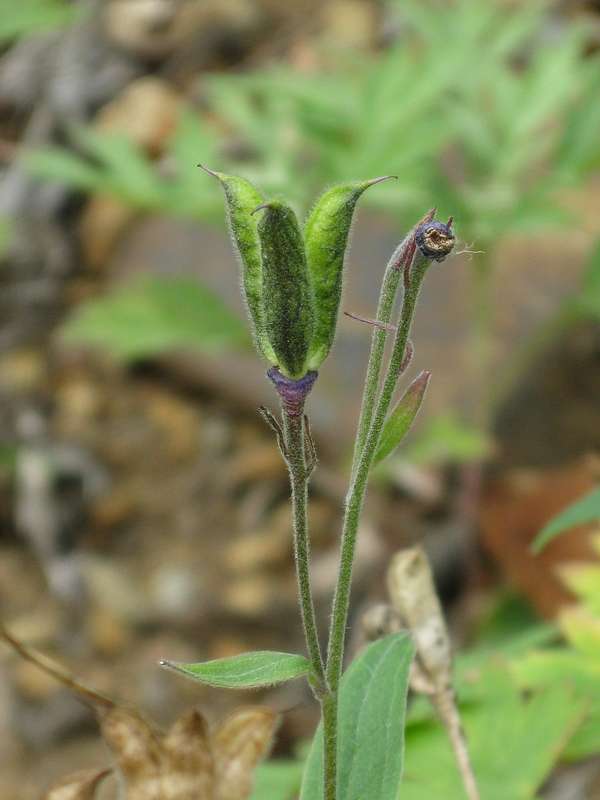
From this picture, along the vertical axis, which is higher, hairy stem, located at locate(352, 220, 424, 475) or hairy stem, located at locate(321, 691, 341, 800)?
hairy stem, located at locate(352, 220, 424, 475)

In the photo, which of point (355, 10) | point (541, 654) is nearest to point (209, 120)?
point (355, 10)

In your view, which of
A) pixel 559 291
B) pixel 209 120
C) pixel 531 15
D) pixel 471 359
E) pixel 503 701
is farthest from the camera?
pixel 209 120

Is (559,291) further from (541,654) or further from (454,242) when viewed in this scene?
(454,242)

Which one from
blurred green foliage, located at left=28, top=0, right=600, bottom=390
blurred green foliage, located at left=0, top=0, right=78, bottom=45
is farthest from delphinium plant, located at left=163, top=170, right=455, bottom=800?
blurred green foliage, located at left=0, top=0, right=78, bottom=45

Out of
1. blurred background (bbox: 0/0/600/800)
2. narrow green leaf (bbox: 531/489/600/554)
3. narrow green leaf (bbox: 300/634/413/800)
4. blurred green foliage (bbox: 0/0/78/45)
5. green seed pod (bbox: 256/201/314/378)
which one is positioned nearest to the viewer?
green seed pod (bbox: 256/201/314/378)

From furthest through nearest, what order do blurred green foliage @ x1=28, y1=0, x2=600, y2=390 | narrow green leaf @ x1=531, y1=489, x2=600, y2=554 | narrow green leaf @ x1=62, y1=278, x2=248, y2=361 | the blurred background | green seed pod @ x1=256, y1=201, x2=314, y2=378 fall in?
narrow green leaf @ x1=62, y1=278, x2=248, y2=361, the blurred background, blurred green foliage @ x1=28, y1=0, x2=600, y2=390, narrow green leaf @ x1=531, y1=489, x2=600, y2=554, green seed pod @ x1=256, y1=201, x2=314, y2=378

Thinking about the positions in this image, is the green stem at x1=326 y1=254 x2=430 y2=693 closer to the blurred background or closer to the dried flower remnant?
the dried flower remnant

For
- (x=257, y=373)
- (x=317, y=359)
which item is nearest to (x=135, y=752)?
(x=317, y=359)
